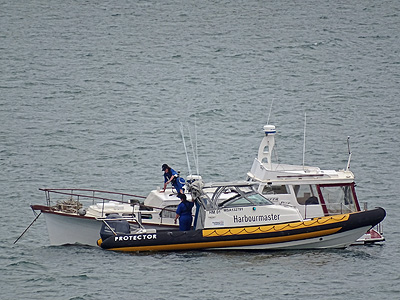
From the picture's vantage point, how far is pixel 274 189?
2608cm

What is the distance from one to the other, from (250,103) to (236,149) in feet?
34.8

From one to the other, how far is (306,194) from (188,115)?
24.3 m

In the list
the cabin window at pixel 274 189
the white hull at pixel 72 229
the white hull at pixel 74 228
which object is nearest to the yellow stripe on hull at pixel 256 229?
the cabin window at pixel 274 189

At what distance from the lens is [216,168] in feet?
125

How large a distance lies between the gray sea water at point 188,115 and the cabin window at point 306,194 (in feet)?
5.10

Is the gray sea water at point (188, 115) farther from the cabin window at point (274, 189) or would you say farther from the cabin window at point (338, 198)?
the cabin window at point (274, 189)

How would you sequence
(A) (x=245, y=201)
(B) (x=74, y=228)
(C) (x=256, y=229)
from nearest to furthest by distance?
(C) (x=256, y=229) → (A) (x=245, y=201) → (B) (x=74, y=228)

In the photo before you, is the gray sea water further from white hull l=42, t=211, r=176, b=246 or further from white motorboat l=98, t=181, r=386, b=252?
white hull l=42, t=211, r=176, b=246

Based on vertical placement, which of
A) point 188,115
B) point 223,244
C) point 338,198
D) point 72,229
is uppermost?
point 188,115

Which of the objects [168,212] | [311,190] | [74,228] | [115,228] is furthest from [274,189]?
[74,228]

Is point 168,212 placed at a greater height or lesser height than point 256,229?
greater

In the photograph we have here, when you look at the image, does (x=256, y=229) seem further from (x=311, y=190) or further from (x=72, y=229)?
(x=72, y=229)

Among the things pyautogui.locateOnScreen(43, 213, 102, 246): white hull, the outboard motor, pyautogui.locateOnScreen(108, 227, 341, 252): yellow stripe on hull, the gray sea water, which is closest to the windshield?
pyautogui.locateOnScreen(108, 227, 341, 252): yellow stripe on hull

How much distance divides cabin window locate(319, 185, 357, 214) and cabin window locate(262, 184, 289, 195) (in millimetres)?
1020
